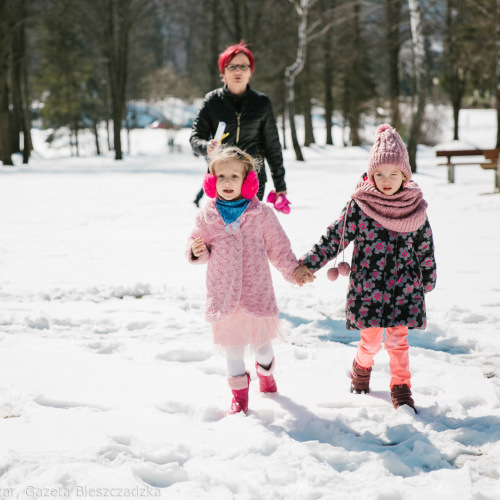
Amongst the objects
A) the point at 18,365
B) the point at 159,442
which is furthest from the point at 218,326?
the point at 18,365

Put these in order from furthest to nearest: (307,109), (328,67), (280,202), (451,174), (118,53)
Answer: (328,67) → (307,109) → (118,53) → (451,174) → (280,202)

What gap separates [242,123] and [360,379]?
226cm

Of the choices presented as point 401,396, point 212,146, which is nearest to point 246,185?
point 212,146

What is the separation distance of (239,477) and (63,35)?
40796 millimetres

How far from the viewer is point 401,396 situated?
9.87ft

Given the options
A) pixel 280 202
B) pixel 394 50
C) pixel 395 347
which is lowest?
pixel 395 347

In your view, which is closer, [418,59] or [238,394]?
→ [238,394]

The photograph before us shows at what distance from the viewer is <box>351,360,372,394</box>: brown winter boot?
126 inches

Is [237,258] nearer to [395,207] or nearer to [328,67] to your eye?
[395,207]

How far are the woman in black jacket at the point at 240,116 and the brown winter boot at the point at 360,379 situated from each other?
5.79 feet

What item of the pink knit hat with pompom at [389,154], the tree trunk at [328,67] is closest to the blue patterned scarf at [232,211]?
the pink knit hat with pompom at [389,154]

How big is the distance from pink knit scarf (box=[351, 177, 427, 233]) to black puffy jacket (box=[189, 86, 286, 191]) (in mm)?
1756

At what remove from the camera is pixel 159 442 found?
2.62 metres

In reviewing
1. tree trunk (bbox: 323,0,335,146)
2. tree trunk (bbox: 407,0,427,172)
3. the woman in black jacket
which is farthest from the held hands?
tree trunk (bbox: 323,0,335,146)
